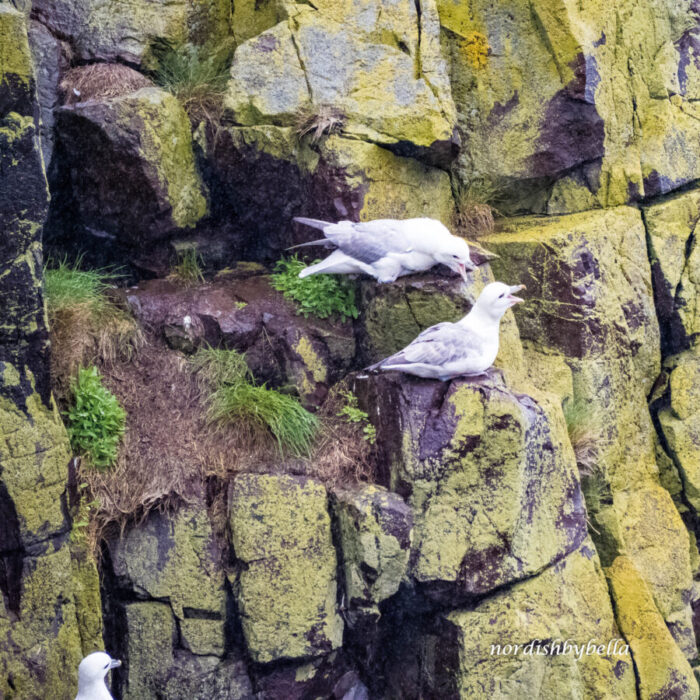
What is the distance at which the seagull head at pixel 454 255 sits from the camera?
5.09m

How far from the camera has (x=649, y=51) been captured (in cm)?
693

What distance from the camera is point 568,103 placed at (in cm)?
646

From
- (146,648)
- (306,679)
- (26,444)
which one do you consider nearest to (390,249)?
(26,444)

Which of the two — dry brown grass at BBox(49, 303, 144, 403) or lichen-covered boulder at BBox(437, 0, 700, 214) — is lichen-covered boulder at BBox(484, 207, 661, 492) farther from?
dry brown grass at BBox(49, 303, 144, 403)

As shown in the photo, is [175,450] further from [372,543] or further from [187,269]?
[187,269]

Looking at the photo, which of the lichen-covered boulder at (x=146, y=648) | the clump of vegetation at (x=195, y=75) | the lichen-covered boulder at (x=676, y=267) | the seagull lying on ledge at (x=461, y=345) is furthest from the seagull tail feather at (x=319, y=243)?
the lichen-covered boulder at (x=676, y=267)

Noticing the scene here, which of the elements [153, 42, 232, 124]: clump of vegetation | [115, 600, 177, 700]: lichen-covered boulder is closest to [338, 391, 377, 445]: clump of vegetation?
[115, 600, 177, 700]: lichen-covered boulder

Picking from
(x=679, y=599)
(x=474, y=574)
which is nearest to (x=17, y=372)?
(x=474, y=574)

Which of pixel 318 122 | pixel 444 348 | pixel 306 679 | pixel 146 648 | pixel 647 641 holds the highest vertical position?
pixel 318 122

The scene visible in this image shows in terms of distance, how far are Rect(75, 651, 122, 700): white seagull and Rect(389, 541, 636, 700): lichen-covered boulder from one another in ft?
6.11

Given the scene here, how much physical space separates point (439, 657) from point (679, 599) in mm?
2443

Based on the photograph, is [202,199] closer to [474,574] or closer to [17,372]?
[17,372]

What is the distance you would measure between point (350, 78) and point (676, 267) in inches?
120

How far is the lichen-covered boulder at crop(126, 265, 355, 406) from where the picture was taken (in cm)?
551
